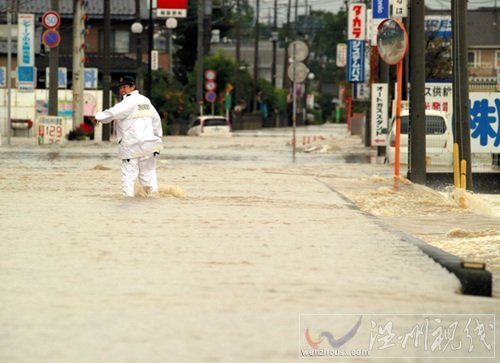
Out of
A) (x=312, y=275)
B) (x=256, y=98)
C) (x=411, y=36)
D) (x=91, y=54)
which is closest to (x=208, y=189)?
(x=411, y=36)

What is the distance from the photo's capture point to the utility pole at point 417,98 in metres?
23.7

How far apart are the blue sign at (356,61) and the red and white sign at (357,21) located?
25 cm

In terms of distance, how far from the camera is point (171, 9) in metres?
73.8

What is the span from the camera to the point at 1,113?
53.3m

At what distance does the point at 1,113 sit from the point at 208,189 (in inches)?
1382

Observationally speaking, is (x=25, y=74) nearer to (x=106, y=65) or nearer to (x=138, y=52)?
(x=106, y=65)

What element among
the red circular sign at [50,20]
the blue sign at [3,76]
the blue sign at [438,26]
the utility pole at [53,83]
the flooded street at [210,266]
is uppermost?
the blue sign at [438,26]

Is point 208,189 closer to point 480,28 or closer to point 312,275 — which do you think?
point 312,275

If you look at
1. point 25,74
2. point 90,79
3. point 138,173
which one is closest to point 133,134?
point 138,173

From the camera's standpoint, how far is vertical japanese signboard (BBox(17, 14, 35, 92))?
41812 mm

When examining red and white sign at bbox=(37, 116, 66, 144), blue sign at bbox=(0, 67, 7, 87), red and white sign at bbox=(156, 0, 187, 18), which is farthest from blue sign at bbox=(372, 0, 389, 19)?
red and white sign at bbox=(156, 0, 187, 18)

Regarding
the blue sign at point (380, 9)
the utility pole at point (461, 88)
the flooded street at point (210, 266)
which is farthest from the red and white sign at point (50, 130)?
the flooded street at point (210, 266)

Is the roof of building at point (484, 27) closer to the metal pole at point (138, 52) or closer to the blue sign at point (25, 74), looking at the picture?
the metal pole at point (138, 52)

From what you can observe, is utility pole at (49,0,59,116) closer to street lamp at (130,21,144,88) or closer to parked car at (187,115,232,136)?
street lamp at (130,21,144,88)
